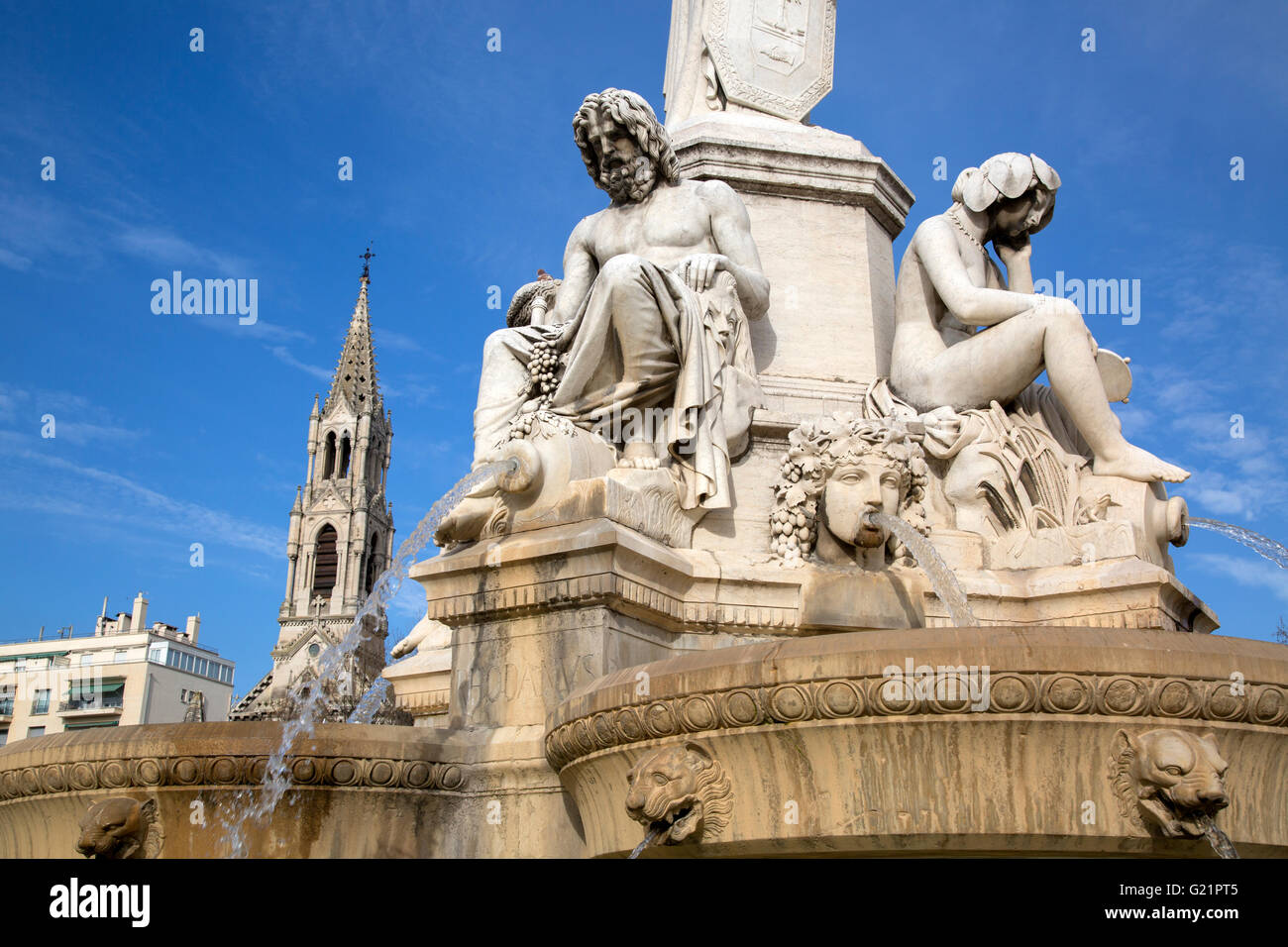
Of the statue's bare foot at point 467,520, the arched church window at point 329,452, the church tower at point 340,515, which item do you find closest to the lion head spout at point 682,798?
the statue's bare foot at point 467,520

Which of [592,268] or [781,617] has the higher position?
[592,268]

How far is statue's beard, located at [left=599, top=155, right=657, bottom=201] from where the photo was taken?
8.28m

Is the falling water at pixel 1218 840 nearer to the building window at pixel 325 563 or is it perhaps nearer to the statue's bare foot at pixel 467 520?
the statue's bare foot at pixel 467 520

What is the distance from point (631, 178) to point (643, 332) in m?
1.65

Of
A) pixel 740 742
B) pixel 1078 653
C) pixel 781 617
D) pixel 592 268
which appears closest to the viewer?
pixel 1078 653

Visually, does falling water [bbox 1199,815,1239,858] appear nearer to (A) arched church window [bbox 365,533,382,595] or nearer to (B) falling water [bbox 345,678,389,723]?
(B) falling water [bbox 345,678,389,723]

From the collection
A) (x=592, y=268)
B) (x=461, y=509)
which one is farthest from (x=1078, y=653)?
(x=592, y=268)

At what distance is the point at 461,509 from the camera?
696 cm

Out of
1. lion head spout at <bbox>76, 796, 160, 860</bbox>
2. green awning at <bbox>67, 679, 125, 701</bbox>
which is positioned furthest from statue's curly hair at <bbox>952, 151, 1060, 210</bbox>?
green awning at <bbox>67, 679, 125, 701</bbox>

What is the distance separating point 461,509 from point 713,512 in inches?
→ 53.1

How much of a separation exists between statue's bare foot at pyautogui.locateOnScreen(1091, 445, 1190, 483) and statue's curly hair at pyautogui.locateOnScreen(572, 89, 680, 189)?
10.4 ft

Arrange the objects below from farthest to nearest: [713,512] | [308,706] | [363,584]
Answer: [363,584] < [713,512] < [308,706]

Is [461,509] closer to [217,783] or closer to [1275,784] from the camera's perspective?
[217,783]
